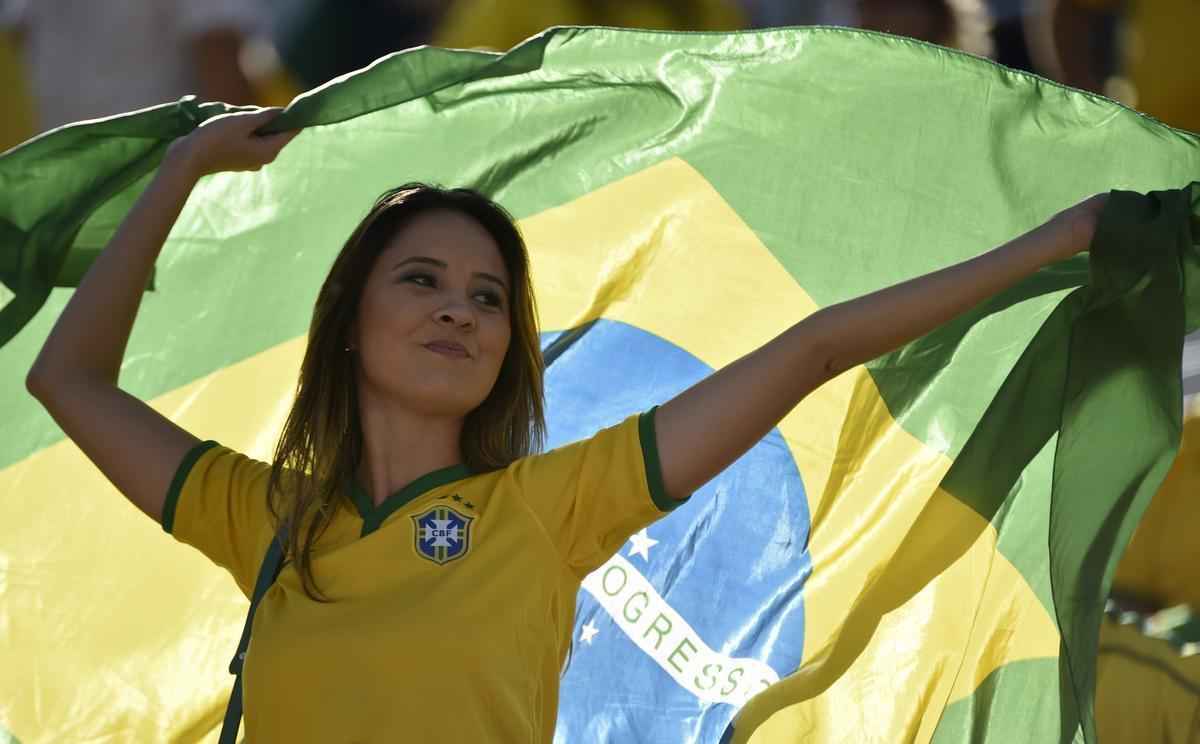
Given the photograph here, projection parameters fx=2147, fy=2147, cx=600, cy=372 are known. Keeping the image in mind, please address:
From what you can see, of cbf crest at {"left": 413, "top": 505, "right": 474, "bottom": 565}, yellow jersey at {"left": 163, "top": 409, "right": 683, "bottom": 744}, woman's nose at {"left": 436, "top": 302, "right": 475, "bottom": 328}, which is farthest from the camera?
woman's nose at {"left": 436, "top": 302, "right": 475, "bottom": 328}

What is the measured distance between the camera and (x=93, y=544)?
3393 mm

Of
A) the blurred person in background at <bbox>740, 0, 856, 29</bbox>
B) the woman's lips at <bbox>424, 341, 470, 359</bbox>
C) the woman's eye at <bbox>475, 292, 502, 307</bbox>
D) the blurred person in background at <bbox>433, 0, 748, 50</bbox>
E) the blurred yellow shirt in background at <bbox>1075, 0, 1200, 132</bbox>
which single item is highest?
the blurred person in background at <bbox>740, 0, 856, 29</bbox>

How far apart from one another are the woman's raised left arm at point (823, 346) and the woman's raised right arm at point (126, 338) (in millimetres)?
739

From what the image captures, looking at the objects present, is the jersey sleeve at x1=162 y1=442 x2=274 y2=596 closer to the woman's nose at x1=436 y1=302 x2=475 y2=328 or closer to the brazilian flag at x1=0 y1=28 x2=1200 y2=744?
the woman's nose at x1=436 y1=302 x2=475 y2=328

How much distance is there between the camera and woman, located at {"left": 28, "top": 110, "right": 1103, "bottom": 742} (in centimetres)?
255

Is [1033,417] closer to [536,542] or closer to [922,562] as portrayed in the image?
[922,562]

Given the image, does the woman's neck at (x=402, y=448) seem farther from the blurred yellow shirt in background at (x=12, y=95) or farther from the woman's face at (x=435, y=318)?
the blurred yellow shirt in background at (x=12, y=95)

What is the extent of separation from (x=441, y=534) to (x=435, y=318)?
0.30 m

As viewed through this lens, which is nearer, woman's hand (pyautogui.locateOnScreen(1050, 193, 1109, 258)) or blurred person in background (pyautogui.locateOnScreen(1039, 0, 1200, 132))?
woman's hand (pyautogui.locateOnScreen(1050, 193, 1109, 258))

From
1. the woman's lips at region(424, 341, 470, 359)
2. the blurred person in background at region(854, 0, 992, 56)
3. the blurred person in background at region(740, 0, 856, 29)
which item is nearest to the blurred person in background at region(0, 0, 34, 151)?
the blurred person in background at region(740, 0, 856, 29)

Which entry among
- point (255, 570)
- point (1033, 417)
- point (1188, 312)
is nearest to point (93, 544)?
point (255, 570)

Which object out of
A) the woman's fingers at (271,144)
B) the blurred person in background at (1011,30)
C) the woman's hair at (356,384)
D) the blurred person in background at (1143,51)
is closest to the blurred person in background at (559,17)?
the blurred person in background at (1143,51)

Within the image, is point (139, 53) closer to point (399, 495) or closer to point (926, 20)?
point (926, 20)

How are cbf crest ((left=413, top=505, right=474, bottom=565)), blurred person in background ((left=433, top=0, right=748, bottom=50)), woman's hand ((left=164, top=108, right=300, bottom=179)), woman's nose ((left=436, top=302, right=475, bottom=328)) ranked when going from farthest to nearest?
blurred person in background ((left=433, top=0, right=748, bottom=50)) → woman's hand ((left=164, top=108, right=300, bottom=179)) → woman's nose ((left=436, top=302, right=475, bottom=328)) → cbf crest ((left=413, top=505, right=474, bottom=565))
